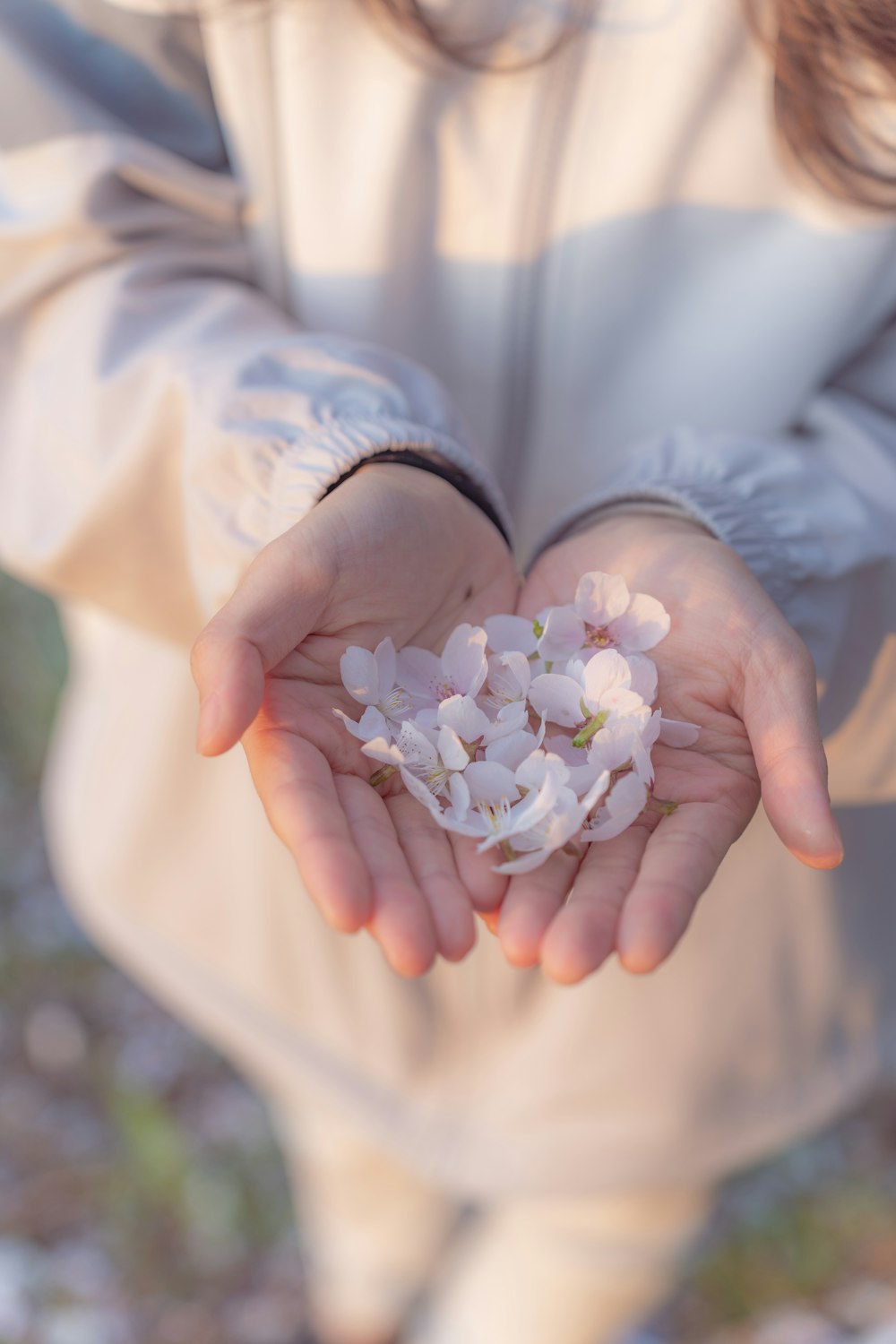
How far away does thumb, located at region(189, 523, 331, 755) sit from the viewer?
2.20ft

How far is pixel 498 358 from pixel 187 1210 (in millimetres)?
1899

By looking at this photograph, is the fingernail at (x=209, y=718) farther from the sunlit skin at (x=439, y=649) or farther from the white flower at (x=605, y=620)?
the white flower at (x=605, y=620)

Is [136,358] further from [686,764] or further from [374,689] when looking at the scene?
[686,764]

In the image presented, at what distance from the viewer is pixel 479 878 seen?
0.76 m

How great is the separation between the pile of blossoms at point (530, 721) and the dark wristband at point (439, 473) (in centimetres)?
12

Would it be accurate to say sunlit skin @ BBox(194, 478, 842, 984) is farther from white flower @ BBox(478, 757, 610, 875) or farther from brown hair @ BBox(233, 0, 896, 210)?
brown hair @ BBox(233, 0, 896, 210)

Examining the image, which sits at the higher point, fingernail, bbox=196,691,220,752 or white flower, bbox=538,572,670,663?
fingernail, bbox=196,691,220,752

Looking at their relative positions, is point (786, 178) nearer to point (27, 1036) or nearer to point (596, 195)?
point (596, 195)

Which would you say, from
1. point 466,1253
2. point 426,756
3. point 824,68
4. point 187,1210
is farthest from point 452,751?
point 187,1210

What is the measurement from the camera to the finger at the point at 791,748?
68cm

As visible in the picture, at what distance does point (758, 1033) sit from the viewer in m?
1.31

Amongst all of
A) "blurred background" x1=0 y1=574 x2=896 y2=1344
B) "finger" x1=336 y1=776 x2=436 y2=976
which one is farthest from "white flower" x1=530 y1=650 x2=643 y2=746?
"blurred background" x1=0 y1=574 x2=896 y2=1344

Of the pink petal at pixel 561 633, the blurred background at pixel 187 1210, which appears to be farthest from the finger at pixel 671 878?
the blurred background at pixel 187 1210

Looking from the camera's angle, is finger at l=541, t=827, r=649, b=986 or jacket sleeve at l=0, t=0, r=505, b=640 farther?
jacket sleeve at l=0, t=0, r=505, b=640
